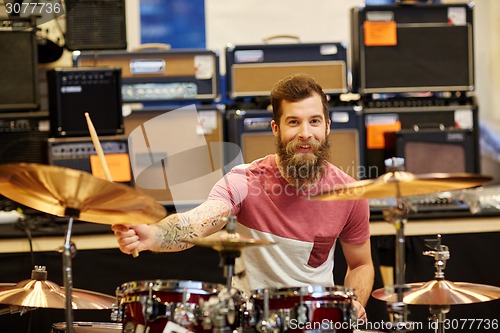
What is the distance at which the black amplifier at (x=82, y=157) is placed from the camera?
184 inches

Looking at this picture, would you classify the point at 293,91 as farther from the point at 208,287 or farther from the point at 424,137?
the point at 424,137

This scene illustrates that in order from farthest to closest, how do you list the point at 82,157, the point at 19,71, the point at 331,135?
the point at 331,135
the point at 19,71
the point at 82,157

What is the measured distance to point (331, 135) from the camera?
5109mm

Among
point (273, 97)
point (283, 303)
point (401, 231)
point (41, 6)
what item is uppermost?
point (41, 6)

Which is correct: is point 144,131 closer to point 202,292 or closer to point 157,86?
point 157,86

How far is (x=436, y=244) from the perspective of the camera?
11.0ft

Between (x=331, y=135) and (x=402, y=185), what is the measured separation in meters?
2.46

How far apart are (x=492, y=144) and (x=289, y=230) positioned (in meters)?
3.18

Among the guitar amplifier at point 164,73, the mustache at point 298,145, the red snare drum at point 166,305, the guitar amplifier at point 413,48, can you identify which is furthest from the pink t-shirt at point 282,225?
the guitar amplifier at point 413,48

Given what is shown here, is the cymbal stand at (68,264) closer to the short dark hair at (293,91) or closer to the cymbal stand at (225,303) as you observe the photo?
the cymbal stand at (225,303)

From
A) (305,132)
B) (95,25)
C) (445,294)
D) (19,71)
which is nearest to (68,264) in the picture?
(305,132)

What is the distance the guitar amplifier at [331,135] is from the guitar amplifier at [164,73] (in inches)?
9.5

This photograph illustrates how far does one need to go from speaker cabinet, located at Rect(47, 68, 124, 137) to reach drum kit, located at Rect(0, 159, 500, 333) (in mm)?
1737

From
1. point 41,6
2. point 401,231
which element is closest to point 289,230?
point 401,231
